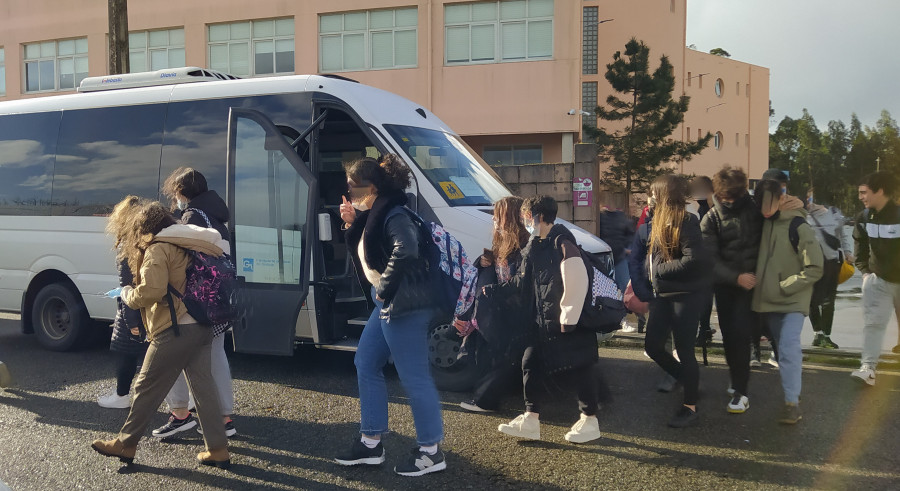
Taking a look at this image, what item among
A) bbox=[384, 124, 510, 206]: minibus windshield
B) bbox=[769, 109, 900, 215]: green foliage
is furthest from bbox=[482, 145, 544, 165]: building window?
bbox=[769, 109, 900, 215]: green foliage

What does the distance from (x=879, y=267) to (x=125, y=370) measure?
6.42m

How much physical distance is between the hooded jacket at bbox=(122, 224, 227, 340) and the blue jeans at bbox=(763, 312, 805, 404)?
408 cm

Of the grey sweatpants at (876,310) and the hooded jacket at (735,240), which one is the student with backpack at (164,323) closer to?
the hooded jacket at (735,240)

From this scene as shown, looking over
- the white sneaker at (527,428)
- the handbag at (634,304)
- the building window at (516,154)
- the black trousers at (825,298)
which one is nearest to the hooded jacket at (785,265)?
the handbag at (634,304)

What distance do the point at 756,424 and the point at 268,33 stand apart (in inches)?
931

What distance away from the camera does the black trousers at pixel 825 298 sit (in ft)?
25.2

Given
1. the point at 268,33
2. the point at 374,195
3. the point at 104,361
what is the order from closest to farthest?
the point at 374,195
the point at 104,361
the point at 268,33

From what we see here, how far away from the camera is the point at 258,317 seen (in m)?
7.03

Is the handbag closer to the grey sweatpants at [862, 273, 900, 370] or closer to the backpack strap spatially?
the backpack strap

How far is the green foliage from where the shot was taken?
67.5 metres

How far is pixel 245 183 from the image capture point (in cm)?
711

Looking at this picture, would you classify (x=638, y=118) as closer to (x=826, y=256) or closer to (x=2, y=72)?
(x=826, y=256)

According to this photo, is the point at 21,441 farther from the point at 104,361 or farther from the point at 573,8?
the point at 573,8

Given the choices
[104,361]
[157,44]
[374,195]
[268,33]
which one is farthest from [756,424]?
[157,44]
